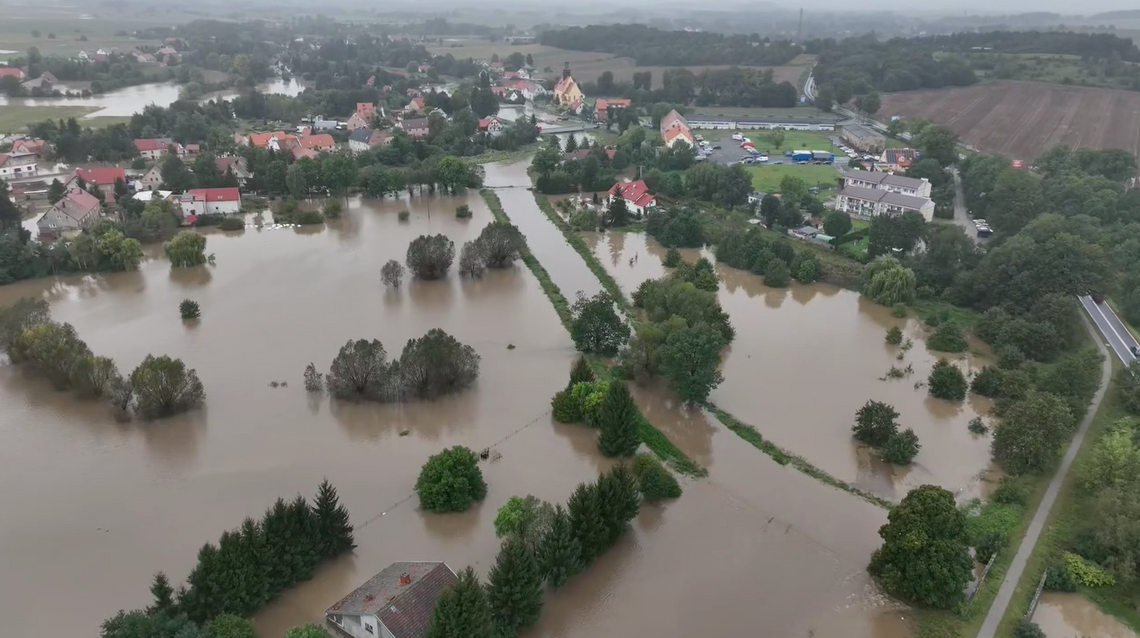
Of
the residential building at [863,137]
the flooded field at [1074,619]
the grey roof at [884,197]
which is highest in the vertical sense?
the residential building at [863,137]

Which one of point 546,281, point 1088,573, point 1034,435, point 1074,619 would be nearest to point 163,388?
point 546,281

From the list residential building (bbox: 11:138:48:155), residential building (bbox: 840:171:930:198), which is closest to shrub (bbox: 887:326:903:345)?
residential building (bbox: 840:171:930:198)

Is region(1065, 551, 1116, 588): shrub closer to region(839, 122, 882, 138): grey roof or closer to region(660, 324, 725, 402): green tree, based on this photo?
region(660, 324, 725, 402): green tree

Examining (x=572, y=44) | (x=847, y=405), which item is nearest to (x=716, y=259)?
(x=847, y=405)

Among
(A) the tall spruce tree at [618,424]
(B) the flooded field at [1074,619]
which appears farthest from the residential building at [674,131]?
(B) the flooded field at [1074,619]

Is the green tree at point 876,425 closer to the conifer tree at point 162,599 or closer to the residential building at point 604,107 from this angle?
the conifer tree at point 162,599

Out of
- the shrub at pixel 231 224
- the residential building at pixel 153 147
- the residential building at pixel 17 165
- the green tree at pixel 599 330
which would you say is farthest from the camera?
the residential building at pixel 153 147
